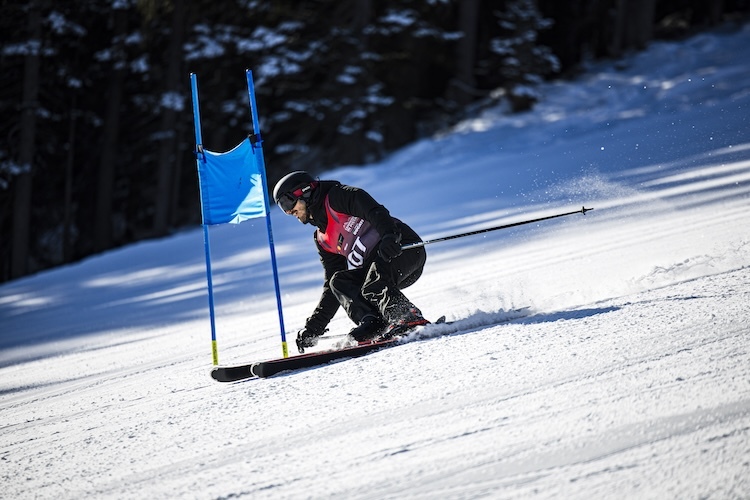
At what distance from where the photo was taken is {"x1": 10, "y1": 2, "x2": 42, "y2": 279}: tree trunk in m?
18.4

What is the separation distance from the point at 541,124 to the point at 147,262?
33.1ft

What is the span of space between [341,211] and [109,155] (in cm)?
2086

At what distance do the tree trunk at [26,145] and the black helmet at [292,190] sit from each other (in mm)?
16198

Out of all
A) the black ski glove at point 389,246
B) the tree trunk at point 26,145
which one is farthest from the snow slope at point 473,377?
the tree trunk at point 26,145

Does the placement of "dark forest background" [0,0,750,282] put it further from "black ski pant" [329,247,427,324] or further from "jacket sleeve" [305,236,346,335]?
"black ski pant" [329,247,427,324]

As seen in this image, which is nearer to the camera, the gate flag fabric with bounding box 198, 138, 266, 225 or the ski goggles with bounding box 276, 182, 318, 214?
the ski goggles with bounding box 276, 182, 318, 214

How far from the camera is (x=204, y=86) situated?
2448cm

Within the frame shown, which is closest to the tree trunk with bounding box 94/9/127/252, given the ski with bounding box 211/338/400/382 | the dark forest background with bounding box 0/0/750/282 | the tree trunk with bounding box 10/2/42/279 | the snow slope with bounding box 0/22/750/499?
the dark forest background with bounding box 0/0/750/282

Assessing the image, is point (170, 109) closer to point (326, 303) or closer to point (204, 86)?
point (204, 86)

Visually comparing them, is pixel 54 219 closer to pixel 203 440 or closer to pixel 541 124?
pixel 541 124

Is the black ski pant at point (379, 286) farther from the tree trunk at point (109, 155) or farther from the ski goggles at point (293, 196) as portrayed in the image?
the tree trunk at point (109, 155)

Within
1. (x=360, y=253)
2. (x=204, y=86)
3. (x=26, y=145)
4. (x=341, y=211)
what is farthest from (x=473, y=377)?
(x=204, y=86)

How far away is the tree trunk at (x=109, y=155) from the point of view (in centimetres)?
2341

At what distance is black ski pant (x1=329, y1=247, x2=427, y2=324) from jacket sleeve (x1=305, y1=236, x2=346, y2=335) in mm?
197
